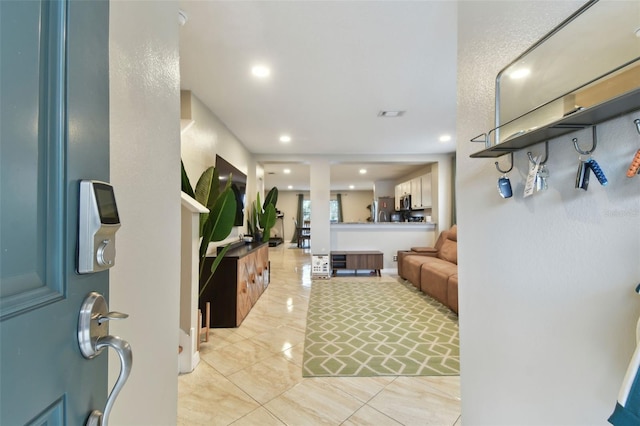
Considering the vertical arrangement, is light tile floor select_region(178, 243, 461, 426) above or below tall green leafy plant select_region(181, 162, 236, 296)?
below

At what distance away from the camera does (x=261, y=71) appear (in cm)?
232

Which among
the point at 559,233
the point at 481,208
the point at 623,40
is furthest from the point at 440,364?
the point at 623,40

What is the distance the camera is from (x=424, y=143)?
4648 millimetres

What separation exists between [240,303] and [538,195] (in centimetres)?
278

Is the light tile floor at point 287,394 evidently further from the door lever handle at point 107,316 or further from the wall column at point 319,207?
the wall column at point 319,207

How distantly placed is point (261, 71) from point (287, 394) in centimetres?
252

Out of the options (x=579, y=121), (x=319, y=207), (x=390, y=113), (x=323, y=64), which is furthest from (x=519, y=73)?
(x=319, y=207)

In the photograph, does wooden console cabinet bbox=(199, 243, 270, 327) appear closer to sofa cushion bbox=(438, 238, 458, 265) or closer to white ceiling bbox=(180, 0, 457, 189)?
white ceiling bbox=(180, 0, 457, 189)

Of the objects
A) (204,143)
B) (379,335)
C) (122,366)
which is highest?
(204,143)

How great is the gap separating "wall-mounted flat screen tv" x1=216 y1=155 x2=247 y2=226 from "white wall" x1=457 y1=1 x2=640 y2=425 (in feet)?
9.06

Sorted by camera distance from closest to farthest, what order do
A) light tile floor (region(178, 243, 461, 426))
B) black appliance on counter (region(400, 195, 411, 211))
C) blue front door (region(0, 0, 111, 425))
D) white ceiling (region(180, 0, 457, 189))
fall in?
blue front door (region(0, 0, 111, 425)) → light tile floor (region(178, 243, 461, 426)) → white ceiling (region(180, 0, 457, 189)) → black appliance on counter (region(400, 195, 411, 211))

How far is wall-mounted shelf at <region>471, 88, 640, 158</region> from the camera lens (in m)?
0.56

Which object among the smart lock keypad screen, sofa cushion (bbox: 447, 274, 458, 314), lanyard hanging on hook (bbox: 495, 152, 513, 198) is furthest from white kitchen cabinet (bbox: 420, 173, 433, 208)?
the smart lock keypad screen

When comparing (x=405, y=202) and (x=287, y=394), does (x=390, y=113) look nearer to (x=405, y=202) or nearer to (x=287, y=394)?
(x=287, y=394)
